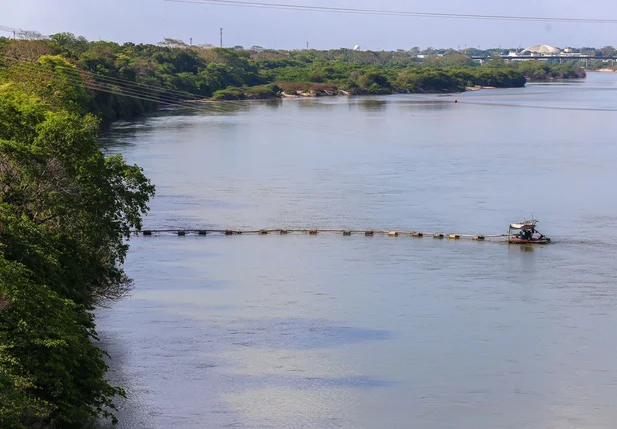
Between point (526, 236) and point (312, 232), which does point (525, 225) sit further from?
point (312, 232)

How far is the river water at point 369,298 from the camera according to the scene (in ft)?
54.6

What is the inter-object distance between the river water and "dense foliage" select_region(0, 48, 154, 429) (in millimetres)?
1539

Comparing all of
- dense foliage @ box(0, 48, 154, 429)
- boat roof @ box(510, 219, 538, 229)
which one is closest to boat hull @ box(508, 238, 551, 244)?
boat roof @ box(510, 219, 538, 229)

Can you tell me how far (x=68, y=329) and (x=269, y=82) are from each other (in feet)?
314

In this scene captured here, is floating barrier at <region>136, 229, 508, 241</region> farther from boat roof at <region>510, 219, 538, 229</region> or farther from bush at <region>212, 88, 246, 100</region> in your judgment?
bush at <region>212, 88, 246, 100</region>

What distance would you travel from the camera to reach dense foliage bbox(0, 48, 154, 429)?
12656 millimetres

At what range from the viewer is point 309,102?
90.2 meters

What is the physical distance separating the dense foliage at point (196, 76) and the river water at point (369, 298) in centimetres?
1613

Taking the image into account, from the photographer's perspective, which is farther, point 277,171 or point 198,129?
point 198,129

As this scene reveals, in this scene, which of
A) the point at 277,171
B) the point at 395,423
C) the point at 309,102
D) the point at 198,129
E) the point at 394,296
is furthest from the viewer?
the point at 309,102

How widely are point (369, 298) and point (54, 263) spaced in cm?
885

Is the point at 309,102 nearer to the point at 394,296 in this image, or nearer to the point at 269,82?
the point at 269,82

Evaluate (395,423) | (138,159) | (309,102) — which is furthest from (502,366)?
(309,102)

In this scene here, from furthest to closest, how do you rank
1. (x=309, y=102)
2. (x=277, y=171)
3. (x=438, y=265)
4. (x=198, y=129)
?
(x=309, y=102)
(x=198, y=129)
(x=277, y=171)
(x=438, y=265)
